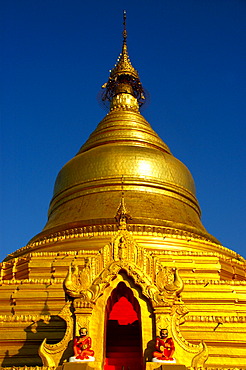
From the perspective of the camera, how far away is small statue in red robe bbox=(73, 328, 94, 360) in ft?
21.0

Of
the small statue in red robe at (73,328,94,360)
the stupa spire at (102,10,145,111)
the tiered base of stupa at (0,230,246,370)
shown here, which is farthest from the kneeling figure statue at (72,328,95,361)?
the stupa spire at (102,10,145,111)

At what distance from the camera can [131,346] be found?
8.06 m

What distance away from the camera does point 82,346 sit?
647 cm

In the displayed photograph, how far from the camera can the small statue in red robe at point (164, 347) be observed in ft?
20.8

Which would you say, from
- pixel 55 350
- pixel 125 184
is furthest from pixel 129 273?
pixel 125 184

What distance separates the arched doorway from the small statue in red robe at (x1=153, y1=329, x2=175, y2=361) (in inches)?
17.5

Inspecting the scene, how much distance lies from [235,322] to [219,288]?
1.54 meters

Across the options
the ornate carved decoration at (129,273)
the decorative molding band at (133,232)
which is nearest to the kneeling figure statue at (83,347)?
the ornate carved decoration at (129,273)

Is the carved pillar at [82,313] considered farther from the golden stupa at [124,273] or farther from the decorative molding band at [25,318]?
the decorative molding band at [25,318]

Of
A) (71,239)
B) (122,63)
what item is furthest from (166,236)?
(122,63)

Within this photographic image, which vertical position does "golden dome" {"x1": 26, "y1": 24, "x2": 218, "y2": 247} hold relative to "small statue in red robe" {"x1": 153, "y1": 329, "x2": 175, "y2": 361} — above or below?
above

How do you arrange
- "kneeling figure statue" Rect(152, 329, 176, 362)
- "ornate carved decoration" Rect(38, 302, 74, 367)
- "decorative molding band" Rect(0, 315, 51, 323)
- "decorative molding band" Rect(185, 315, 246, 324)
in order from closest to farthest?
"kneeling figure statue" Rect(152, 329, 176, 362) → "ornate carved decoration" Rect(38, 302, 74, 367) → "decorative molding band" Rect(185, 315, 246, 324) → "decorative molding band" Rect(0, 315, 51, 323)

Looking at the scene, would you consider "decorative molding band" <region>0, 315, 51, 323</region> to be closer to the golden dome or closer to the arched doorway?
the arched doorway

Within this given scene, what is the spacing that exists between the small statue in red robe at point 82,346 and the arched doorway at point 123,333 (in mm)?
657
